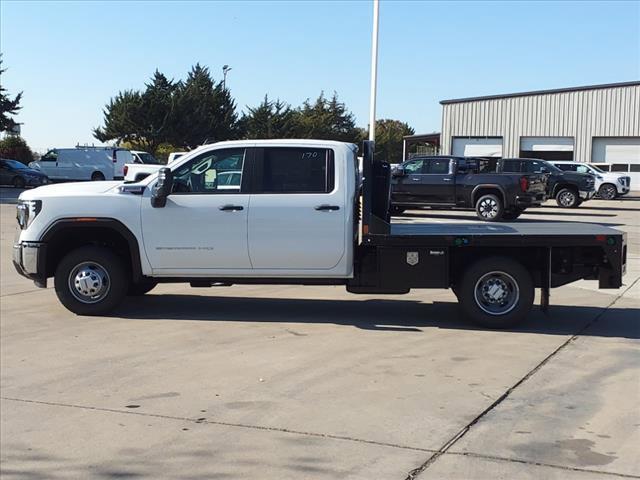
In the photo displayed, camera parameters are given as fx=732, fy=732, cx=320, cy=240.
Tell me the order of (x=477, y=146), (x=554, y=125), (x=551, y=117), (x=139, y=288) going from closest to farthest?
(x=139, y=288), (x=554, y=125), (x=551, y=117), (x=477, y=146)

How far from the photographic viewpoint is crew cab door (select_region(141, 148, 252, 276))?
8.06 meters

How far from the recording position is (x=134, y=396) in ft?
18.3

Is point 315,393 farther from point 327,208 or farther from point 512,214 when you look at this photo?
point 512,214

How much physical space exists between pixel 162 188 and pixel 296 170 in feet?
Answer: 4.88

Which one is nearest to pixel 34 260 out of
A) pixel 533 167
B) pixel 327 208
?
pixel 327 208

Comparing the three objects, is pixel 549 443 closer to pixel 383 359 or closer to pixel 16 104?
pixel 383 359

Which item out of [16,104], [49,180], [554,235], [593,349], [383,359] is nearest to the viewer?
[383,359]

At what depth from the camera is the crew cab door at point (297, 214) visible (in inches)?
314

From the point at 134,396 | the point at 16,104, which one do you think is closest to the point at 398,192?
the point at 134,396

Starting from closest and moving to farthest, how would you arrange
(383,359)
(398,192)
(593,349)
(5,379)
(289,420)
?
(289,420) → (5,379) → (383,359) → (593,349) → (398,192)

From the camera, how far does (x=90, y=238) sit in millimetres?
8602

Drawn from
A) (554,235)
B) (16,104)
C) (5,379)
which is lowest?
(5,379)

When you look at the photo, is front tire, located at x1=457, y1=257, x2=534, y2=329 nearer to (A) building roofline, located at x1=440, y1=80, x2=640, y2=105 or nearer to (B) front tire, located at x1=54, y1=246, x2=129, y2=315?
(B) front tire, located at x1=54, y1=246, x2=129, y2=315

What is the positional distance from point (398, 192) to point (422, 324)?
13.6 meters
